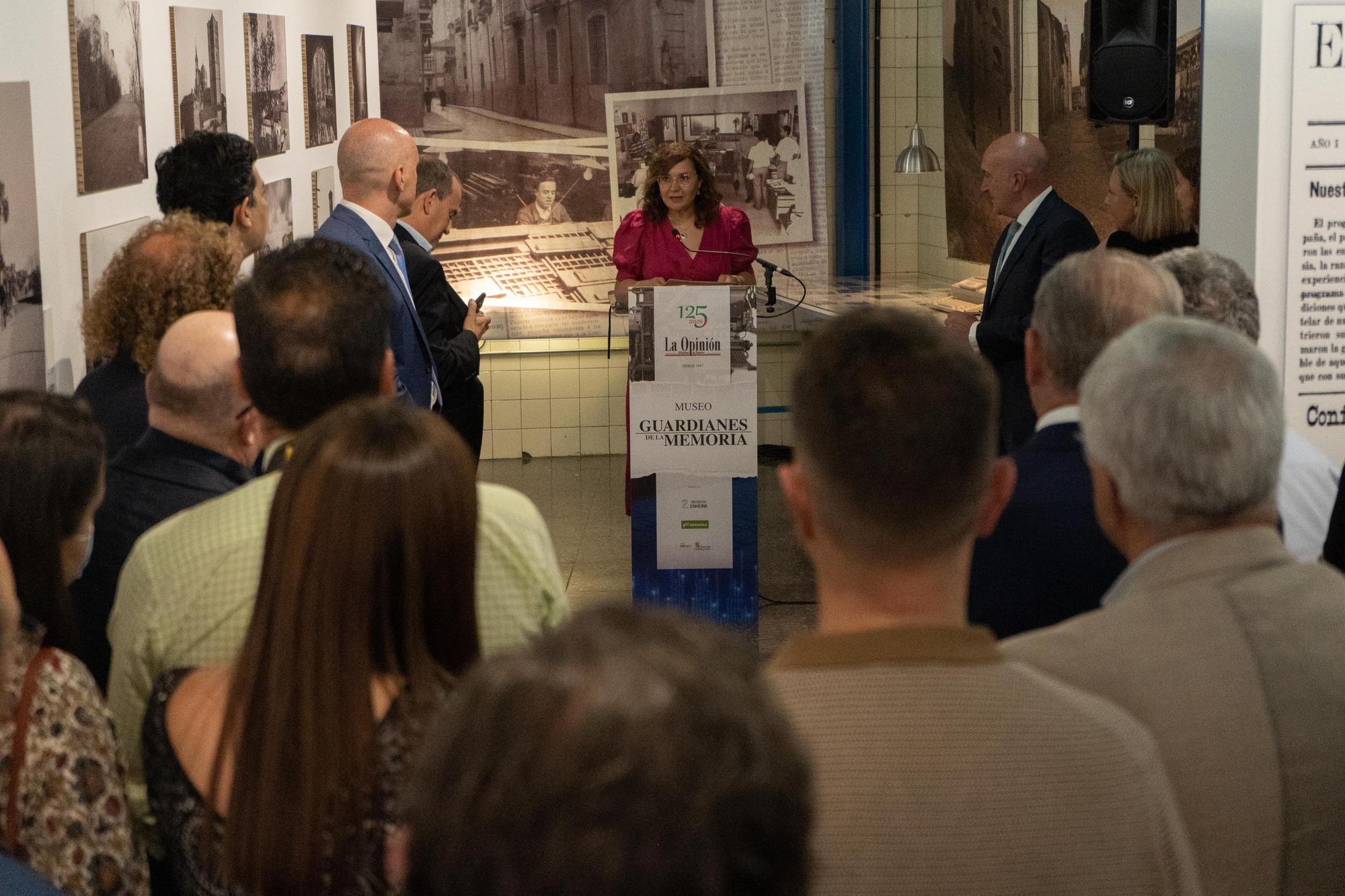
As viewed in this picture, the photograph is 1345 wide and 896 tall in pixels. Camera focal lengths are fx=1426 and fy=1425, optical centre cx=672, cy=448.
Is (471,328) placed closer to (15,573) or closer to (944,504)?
(15,573)

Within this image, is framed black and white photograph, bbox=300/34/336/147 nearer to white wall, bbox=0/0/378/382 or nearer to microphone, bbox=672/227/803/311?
white wall, bbox=0/0/378/382

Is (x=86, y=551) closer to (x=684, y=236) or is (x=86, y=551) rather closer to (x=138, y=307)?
(x=138, y=307)

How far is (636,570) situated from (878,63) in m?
5.84

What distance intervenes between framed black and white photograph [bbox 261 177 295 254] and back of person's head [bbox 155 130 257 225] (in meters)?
1.12

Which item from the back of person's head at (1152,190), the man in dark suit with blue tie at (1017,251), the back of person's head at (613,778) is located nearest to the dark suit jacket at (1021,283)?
the man in dark suit with blue tie at (1017,251)

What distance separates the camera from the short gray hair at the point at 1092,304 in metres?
2.43

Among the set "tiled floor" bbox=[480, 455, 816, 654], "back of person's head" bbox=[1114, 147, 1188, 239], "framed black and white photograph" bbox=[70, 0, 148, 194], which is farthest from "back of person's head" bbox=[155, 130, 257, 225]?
"back of person's head" bbox=[1114, 147, 1188, 239]

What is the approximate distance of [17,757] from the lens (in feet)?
5.22

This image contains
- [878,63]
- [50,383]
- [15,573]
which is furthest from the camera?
[878,63]

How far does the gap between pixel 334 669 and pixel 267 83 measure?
4503mm

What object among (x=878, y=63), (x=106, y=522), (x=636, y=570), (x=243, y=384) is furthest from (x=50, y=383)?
(x=878, y=63)

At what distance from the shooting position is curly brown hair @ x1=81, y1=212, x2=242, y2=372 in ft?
10.7

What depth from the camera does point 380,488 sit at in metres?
1.52

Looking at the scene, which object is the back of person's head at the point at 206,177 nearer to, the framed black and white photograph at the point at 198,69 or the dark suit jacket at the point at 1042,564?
the framed black and white photograph at the point at 198,69
